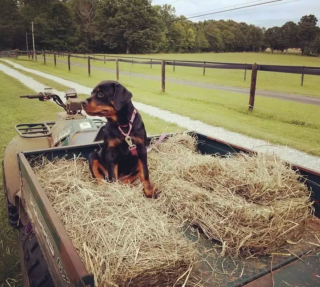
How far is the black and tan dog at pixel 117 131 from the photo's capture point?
2.71m

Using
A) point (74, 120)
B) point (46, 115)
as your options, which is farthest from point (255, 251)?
point (46, 115)

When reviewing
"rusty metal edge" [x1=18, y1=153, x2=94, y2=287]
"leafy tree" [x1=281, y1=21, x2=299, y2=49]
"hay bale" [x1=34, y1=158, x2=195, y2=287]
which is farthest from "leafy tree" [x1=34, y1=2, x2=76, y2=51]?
"rusty metal edge" [x1=18, y1=153, x2=94, y2=287]

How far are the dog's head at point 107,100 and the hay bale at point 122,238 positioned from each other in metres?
0.62

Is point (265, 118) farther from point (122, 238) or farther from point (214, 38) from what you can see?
point (214, 38)

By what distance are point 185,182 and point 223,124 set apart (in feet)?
18.7

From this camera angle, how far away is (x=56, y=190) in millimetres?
2602

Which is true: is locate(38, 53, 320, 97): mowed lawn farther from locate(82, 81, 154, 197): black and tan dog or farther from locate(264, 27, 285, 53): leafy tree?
locate(264, 27, 285, 53): leafy tree

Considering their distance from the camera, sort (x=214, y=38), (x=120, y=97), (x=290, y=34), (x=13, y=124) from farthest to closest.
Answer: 1. (x=214, y=38)
2. (x=290, y=34)
3. (x=13, y=124)
4. (x=120, y=97)

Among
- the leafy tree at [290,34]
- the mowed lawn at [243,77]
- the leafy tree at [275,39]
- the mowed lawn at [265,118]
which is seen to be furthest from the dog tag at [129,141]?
the leafy tree at [275,39]

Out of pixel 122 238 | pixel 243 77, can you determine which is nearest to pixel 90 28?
pixel 243 77

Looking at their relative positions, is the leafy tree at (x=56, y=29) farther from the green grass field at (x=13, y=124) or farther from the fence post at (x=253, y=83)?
the fence post at (x=253, y=83)

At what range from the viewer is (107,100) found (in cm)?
272

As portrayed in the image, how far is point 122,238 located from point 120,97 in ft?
4.22

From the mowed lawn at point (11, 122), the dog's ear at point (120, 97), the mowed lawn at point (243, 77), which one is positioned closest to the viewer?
the dog's ear at point (120, 97)
